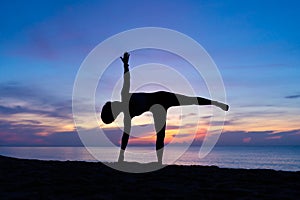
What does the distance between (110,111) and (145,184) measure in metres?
3.05

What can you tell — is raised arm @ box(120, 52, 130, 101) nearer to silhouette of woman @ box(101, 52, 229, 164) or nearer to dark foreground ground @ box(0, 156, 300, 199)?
silhouette of woman @ box(101, 52, 229, 164)

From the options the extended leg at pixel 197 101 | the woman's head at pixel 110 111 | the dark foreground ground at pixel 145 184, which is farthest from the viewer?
the extended leg at pixel 197 101

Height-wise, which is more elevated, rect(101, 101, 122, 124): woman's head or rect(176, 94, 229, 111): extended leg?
rect(176, 94, 229, 111): extended leg

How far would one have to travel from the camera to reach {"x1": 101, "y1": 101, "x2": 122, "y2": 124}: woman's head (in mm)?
8797

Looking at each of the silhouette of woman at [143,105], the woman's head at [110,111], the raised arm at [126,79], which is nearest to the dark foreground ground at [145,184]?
the silhouette of woman at [143,105]

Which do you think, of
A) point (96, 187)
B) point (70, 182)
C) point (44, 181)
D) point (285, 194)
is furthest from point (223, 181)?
point (44, 181)

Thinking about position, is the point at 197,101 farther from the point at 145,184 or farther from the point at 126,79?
the point at 145,184

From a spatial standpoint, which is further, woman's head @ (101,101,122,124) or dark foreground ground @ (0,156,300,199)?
woman's head @ (101,101,122,124)

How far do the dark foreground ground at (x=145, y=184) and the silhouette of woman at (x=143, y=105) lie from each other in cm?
139

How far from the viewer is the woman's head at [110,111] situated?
8797 millimetres

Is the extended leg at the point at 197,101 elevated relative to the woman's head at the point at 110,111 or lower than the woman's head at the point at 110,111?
elevated

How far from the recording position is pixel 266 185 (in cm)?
633

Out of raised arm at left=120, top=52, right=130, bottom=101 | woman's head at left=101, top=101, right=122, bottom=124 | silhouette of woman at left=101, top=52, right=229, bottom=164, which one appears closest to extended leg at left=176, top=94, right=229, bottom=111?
silhouette of woman at left=101, top=52, right=229, bottom=164

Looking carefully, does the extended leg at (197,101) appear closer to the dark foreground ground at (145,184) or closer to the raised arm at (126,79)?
the raised arm at (126,79)
